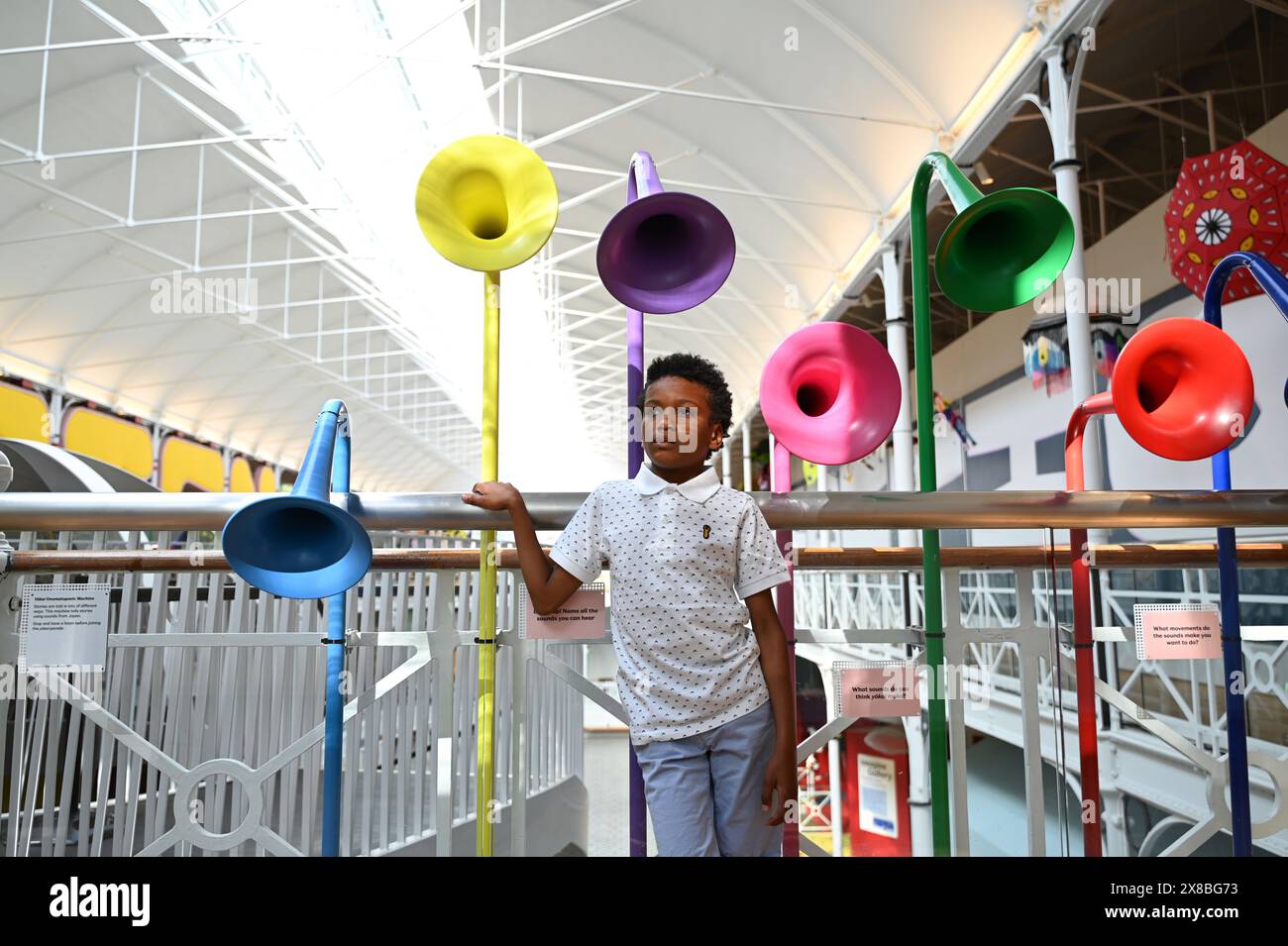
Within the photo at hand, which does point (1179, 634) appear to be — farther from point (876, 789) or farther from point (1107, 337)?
point (876, 789)

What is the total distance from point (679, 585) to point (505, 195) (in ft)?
2.72

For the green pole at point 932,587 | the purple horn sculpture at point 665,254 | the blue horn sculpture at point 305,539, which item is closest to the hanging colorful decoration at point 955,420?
the green pole at point 932,587

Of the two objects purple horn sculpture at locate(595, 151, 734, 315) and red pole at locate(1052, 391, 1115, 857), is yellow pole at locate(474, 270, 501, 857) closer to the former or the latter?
purple horn sculpture at locate(595, 151, 734, 315)

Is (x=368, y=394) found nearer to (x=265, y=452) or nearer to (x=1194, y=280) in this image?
(x=265, y=452)

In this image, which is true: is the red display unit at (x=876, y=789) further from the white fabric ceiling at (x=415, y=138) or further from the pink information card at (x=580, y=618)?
the pink information card at (x=580, y=618)

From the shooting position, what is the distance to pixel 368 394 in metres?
20.2

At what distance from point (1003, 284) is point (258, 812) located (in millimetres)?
1823

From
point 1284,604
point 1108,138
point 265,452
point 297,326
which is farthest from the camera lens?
point 265,452

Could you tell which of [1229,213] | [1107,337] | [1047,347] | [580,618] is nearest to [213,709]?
[580,618]

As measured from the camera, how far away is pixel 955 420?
428 inches

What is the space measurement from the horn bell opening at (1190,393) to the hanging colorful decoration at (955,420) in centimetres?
928

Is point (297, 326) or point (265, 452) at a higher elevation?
point (297, 326)
